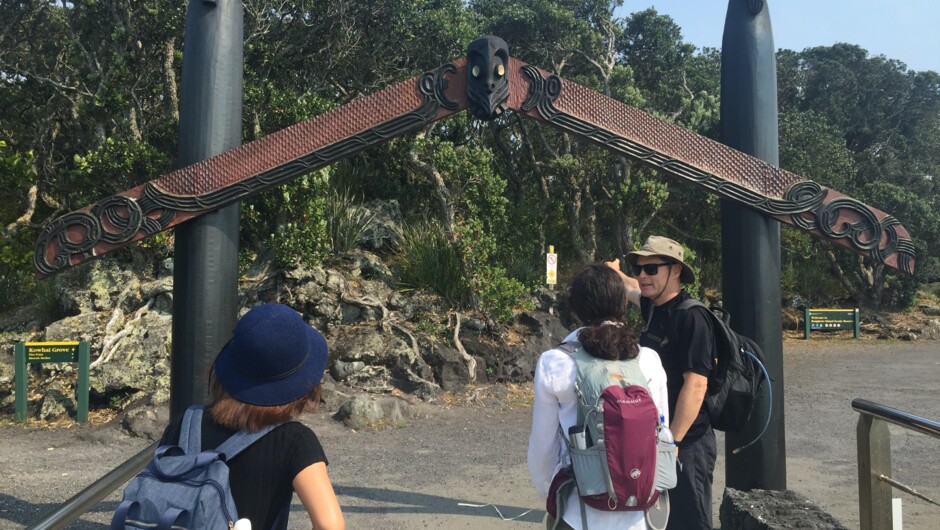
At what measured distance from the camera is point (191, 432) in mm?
1731

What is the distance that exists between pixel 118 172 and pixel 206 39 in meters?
7.08

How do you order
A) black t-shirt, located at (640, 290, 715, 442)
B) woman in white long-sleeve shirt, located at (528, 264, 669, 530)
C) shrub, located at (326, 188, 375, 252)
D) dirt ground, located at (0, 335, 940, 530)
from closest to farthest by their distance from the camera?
woman in white long-sleeve shirt, located at (528, 264, 669, 530) → black t-shirt, located at (640, 290, 715, 442) → dirt ground, located at (0, 335, 940, 530) → shrub, located at (326, 188, 375, 252)

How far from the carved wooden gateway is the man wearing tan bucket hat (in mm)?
1050

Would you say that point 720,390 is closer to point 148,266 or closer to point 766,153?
point 766,153

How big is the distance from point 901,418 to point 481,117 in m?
Result: 2.46

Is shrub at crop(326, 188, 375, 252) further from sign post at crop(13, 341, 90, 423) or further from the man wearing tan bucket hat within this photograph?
the man wearing tan bucket hat

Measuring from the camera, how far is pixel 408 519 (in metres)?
5.13

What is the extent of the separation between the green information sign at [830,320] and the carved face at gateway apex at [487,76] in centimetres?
1724

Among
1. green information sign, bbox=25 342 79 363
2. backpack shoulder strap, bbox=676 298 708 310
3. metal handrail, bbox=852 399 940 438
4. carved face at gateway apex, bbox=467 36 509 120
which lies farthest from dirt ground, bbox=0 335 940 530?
carved face at gateway apex, bbox=467 36 509 120

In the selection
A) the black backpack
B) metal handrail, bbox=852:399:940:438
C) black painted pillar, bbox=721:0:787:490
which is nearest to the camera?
metal handrail, bbox=852:399:940:438

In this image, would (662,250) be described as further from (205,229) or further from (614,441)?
(205,229)

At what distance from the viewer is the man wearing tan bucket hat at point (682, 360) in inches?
Result: 114

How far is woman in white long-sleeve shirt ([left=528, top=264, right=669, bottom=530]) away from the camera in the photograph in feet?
7.61

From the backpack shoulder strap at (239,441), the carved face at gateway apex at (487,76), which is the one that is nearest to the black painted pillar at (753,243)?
the carved face at gateway apex at (487,76)
